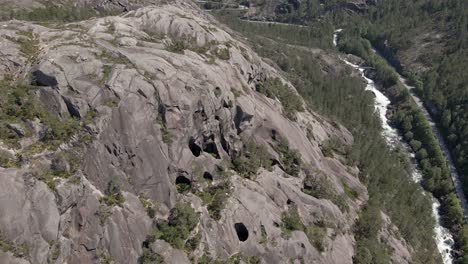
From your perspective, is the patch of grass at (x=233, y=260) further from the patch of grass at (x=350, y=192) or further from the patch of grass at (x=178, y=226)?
the patch of grass at (x=350, y=192)

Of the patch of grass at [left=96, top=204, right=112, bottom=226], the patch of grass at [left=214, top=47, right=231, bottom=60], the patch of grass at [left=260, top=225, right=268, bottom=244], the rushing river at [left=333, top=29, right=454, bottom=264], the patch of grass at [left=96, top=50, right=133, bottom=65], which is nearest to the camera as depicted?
the patch of grass at [left=96, top=204, right=112, bottom=226]

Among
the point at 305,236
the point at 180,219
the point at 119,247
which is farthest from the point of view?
the point at 305,236

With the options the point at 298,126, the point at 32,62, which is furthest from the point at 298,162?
the point at 32,62

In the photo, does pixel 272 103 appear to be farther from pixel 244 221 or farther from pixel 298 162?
pixel 244 221

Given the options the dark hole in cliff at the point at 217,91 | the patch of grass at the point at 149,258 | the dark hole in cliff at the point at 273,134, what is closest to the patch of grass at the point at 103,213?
the patch of grass at the point at 149,258

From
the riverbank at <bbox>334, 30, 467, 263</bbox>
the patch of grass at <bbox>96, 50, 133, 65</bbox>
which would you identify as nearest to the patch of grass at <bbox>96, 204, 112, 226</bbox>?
the patch of grass at <bbox>96, 50, 133, 65</bbox>

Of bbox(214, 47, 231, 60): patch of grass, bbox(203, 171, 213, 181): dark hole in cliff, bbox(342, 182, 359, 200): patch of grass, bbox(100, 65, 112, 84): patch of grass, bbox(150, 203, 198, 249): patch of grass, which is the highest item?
bbox(100, 65, 112, 84): patch of grass

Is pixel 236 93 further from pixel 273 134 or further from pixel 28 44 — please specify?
pixel 28 44

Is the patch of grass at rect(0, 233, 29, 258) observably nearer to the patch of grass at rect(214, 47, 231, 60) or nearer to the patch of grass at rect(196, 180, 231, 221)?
the patch of grass at rect(196, 180, 231, 221)
